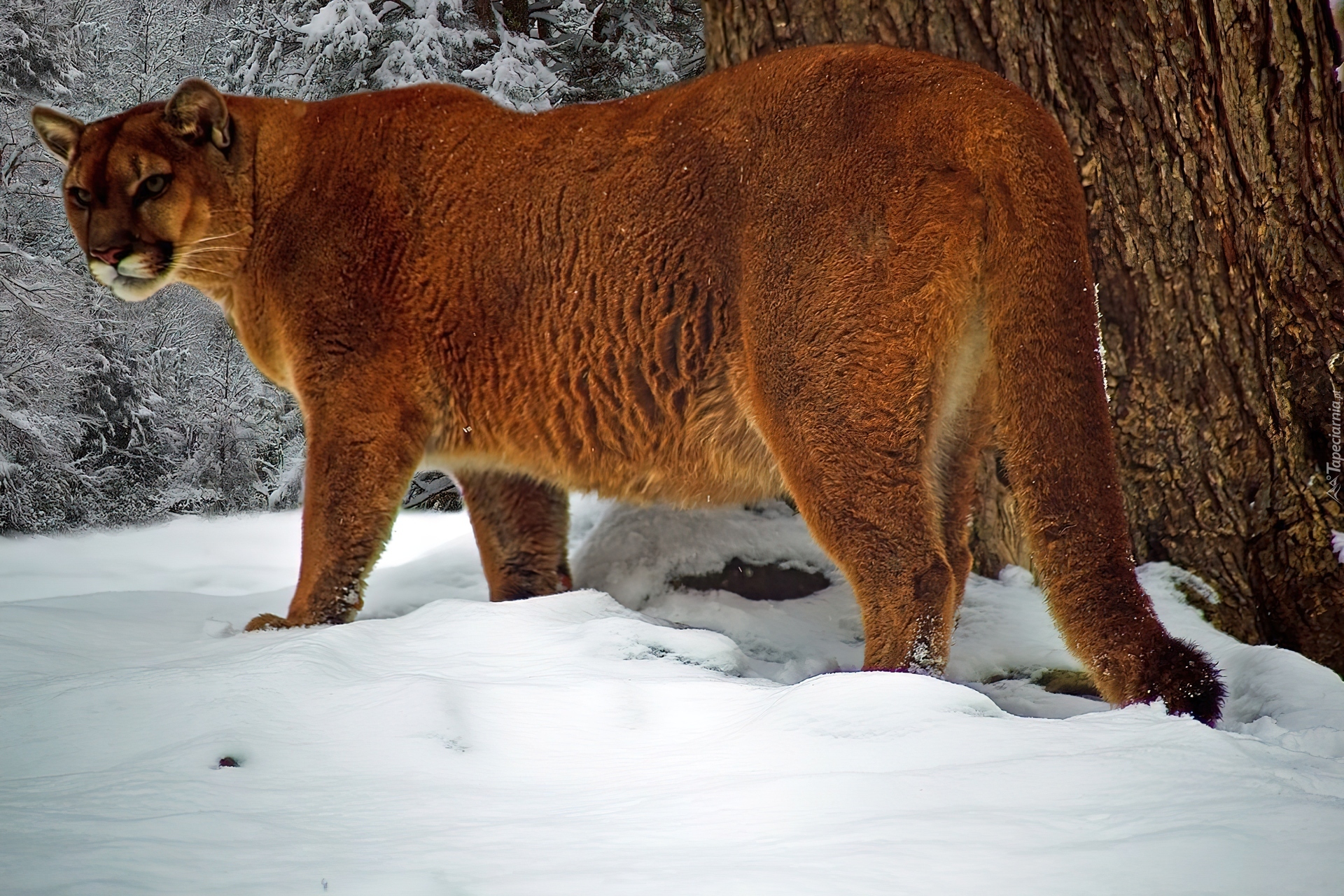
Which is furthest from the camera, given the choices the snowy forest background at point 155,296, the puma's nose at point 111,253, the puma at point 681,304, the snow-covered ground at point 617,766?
the snowy forest background at point 155,296

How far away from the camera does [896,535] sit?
9.39 ft

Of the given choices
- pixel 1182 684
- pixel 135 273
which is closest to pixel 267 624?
pixel 135 273

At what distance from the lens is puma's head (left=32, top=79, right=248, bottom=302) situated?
371 cm

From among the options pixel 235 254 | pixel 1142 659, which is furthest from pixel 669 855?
pixel 235 254

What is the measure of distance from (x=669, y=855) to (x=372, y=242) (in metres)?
2.55

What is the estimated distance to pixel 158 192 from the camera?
12.3 ft

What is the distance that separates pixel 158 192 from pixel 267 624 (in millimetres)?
1556

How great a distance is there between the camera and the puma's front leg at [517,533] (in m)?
4.23

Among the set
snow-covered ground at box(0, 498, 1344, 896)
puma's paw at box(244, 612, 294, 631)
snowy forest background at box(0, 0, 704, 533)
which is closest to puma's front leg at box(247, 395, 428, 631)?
puma's paw at box(244, 612, 294, 631)

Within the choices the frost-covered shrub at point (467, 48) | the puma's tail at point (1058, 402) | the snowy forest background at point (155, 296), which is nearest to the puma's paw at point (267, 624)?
the puma's tail at point (1058, 402)

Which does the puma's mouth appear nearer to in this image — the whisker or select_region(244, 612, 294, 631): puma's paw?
the whisker

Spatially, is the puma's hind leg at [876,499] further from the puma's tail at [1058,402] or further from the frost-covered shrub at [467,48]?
the frost-covered shrub at [467,48]

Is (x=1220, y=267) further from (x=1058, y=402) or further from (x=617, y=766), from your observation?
(x=617, y=766)

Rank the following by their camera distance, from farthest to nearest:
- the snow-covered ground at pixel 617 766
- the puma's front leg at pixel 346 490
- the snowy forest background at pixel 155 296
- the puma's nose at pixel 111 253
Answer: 1. the snowy forest background at pixel 155 296
2. the puma's nose at pixel 111 253
3. the puma's front leg at pixel 346 490
4. the snow-covered ground at pixel 617 766
